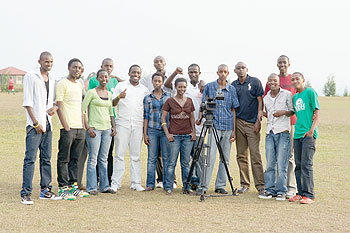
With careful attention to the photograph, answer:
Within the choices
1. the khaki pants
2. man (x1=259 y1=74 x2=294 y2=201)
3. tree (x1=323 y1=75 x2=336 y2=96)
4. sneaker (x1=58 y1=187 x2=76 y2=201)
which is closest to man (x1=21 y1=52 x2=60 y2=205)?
sneaker (x1=58 y1=187 x2=76 y2=201)

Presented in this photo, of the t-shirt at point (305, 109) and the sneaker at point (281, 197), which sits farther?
the sneaker at point (281, 197)

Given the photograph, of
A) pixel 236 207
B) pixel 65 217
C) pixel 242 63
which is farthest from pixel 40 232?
pixel 242 63

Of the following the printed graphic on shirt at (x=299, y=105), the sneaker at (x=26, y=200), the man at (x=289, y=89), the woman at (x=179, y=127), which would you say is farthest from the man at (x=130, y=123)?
the printed graphic on shirt at (x=299, y=105)

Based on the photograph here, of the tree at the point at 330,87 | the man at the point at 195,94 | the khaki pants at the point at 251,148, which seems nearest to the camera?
the khaki pants at the point at 251,148

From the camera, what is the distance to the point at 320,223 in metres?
5.65

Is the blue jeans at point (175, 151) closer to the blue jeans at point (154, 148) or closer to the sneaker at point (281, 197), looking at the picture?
the blue jeans at point (154, 148)

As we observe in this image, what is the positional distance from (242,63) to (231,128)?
1226mm

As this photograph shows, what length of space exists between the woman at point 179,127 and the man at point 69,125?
1.47 metres

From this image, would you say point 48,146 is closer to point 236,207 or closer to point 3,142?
point 236,207

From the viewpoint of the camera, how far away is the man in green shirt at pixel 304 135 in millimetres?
6773

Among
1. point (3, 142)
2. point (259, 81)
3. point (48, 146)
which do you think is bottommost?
point (3, 142)

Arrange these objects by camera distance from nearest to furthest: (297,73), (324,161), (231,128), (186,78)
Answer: (297,73) < (231,128) < (186,78) < (324,161)

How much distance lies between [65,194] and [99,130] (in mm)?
1210

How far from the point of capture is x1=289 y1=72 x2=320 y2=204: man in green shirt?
6773 millimetres
